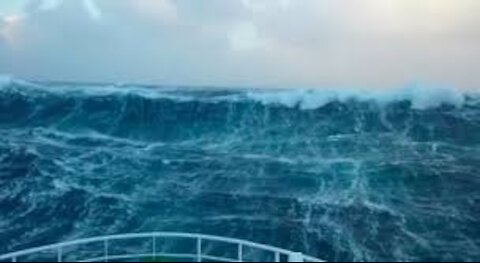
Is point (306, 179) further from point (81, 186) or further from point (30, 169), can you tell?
point (30, 169)

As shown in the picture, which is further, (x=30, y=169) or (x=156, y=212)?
(x=30, y=169)

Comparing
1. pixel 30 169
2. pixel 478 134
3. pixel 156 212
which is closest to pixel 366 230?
pixel 156 212

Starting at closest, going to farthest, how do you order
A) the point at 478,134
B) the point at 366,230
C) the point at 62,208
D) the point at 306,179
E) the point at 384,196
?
the point at 366,230 → the point at 62,208 → the point at 384,196 → the point at 306,179 → the point at 478,134

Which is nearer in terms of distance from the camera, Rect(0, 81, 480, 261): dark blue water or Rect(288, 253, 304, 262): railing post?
Rect(288, 253, 304, 262): railing post

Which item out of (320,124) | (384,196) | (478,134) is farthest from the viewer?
(320,124)

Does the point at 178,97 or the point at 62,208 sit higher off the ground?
the point at 178,97

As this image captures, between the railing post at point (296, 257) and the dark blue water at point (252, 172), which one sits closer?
the railing post at point (296, 257)

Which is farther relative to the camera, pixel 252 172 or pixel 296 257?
pixel 252 172

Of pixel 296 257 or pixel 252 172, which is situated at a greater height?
pixel 296 257
